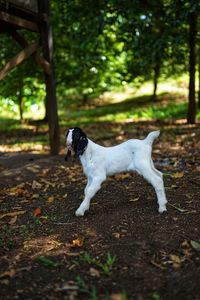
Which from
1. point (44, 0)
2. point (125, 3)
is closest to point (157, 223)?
point (44, 0)

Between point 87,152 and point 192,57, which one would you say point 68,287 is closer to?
point 87,152

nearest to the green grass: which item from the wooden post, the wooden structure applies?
the wooden post

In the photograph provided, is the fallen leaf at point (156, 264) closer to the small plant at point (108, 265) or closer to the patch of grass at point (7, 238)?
the small plant at point (108, 265)

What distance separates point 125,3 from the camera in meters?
11.9

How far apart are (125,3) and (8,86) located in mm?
6732

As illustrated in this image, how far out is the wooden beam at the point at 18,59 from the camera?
8.07 m

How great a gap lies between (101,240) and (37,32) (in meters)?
6.40

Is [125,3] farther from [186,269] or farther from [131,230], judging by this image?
[186,269]

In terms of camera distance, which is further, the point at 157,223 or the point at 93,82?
the point at 93,82

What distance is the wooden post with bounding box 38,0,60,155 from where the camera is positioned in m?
9.23

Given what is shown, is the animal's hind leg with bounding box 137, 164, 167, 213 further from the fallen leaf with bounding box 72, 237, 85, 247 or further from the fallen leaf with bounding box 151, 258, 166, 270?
the fallen leaf with bounding box 151, 258, 166, 270

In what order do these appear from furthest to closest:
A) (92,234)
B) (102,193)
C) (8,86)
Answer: (8,86) → (102,193) → (92,234)

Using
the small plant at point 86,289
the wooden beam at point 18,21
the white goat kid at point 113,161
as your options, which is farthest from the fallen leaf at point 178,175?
the wooden beam at point 18,21

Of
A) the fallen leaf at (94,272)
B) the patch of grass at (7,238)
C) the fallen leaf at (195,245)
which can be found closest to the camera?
the fallen leaf at (94,272)
